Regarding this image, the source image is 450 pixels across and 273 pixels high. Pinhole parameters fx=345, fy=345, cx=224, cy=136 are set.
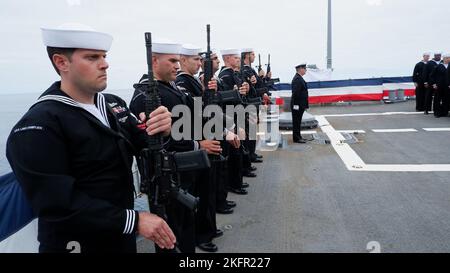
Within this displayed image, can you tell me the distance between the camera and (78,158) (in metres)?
1.69

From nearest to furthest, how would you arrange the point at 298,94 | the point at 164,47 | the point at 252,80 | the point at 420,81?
1. the point at 164,47
2. the point at 252,80
3. the point at 298,94
4. the point at 420,81

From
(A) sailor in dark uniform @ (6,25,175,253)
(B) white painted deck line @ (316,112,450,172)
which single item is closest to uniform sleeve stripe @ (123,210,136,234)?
(A) sailor in dark uniform @ (6,25,175,253)

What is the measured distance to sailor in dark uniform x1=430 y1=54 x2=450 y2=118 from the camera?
10.8m

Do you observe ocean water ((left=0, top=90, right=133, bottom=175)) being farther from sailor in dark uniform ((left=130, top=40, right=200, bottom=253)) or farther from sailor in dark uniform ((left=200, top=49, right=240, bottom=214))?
sailor in dark uniform ((left=200, top=49, right=240, bottom=214))

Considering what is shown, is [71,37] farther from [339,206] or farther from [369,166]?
[369,166]

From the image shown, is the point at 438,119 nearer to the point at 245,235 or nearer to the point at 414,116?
the point at 414,116

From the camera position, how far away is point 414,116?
456 inches

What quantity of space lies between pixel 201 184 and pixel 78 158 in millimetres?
2051

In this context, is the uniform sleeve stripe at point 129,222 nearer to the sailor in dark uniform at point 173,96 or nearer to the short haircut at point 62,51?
the short haircut at point 62,51

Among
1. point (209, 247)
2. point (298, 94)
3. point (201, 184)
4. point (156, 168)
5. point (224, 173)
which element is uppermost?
point (298, 94)

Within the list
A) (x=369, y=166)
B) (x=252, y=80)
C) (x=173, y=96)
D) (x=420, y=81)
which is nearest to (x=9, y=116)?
(x=173, y=96)

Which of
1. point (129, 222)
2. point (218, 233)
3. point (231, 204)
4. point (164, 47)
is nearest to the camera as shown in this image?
point (129, 222)

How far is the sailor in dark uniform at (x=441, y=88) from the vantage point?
10.8m
